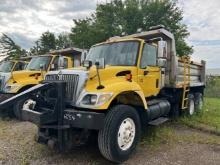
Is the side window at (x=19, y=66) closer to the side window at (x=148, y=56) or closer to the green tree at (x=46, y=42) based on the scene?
the side window at (x=148, y=56)

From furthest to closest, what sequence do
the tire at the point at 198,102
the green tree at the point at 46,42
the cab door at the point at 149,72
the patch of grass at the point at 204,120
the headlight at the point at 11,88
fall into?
1. the green tree at the point at 46,42
2. the tire at the point at 198,102
3. the headlight at the point at 11,88
4. the patch of grass at the point at 204,120
5. the cab door at the point at 149,72

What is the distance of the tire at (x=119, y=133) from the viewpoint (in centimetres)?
544

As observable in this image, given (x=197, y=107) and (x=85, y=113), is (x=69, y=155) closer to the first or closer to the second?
(x=85, y=113)

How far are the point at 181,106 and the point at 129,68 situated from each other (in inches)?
142

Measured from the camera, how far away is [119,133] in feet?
18.7

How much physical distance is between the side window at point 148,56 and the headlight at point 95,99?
1.83 meters

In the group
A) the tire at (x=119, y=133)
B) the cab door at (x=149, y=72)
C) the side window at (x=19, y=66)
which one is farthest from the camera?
the side window at (x=19, y=66)

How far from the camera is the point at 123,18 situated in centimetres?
2784

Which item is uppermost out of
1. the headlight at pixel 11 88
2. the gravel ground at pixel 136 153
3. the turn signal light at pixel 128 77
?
the turn signal light at pixel 128 77

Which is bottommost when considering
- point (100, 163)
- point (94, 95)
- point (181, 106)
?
point (100, 163)

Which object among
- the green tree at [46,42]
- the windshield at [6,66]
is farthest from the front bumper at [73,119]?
the green tree at [46,42]

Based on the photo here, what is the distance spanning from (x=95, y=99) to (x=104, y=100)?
17 cm

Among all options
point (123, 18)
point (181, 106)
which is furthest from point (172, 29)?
point (181, 106)

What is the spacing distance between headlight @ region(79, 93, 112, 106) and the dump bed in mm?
4047
